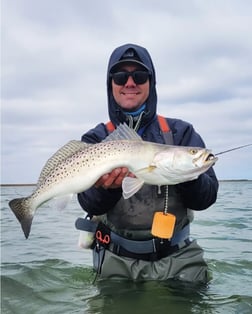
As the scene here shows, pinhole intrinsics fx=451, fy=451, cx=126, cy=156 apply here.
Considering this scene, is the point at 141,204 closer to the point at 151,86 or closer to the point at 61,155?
the point at 61,155

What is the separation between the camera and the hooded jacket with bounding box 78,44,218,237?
4.53m

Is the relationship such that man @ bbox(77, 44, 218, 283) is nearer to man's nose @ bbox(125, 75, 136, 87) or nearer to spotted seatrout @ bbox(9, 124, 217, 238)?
man's nose @ bbox(125, 75, 136, 87)

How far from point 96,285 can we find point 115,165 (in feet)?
6.04

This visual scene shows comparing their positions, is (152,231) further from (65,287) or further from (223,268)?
(223,268)

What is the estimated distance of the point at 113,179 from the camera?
166 inches

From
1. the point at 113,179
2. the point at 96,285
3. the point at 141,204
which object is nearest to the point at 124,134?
the point at 113,179

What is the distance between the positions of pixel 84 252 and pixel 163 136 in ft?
13.4

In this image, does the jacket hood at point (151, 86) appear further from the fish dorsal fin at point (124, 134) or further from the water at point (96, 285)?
the water at point (96, 285)

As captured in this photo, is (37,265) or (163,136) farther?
(37,265)

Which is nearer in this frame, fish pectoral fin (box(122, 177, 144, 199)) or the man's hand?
fish pectoral fin (box(122, 177, 144, 199))

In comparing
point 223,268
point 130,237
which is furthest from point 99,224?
point 223,268

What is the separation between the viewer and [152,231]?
14.4 feet

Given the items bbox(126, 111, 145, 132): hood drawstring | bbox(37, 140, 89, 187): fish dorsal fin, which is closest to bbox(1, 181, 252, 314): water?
bbox(37, 140, 89, 187): fish dorsal fin

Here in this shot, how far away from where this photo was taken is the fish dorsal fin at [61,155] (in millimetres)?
4250
